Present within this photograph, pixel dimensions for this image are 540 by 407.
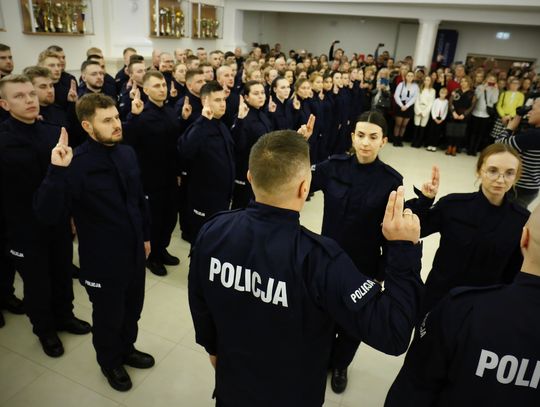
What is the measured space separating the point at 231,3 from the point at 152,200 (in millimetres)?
11108

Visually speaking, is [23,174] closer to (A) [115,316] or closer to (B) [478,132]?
(A) [115,316]

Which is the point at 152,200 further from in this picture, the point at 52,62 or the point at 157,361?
the point at 52,62

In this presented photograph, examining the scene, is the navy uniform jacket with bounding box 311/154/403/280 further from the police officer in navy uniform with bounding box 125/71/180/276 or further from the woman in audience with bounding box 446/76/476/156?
the woman in audience with bounding box 446/76/476/156

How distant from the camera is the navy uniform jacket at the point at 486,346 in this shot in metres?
1.03

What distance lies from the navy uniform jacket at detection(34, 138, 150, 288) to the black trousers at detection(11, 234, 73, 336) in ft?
1.69

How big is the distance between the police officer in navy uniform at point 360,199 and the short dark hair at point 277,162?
1.01 metres

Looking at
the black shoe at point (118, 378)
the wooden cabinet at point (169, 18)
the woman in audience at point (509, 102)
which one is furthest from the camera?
the wooden cabinet at point (169, 18)

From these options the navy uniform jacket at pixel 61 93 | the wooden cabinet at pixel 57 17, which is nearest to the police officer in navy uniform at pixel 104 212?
the navy uniform jacket at pixel 61 93

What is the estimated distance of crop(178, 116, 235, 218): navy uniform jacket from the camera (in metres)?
3.15

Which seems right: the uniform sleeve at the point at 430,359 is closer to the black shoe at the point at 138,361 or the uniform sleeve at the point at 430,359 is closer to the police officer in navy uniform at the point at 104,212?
the police officer in navy uniform at the point at 104,212

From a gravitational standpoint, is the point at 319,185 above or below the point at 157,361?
above

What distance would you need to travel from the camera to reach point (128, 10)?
8.35 meters

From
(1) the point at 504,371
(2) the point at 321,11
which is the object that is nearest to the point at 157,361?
(1) the point at 504,371

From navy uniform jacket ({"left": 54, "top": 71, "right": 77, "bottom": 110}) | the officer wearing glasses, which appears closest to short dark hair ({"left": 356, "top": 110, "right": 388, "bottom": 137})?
the officer wearing glasses
